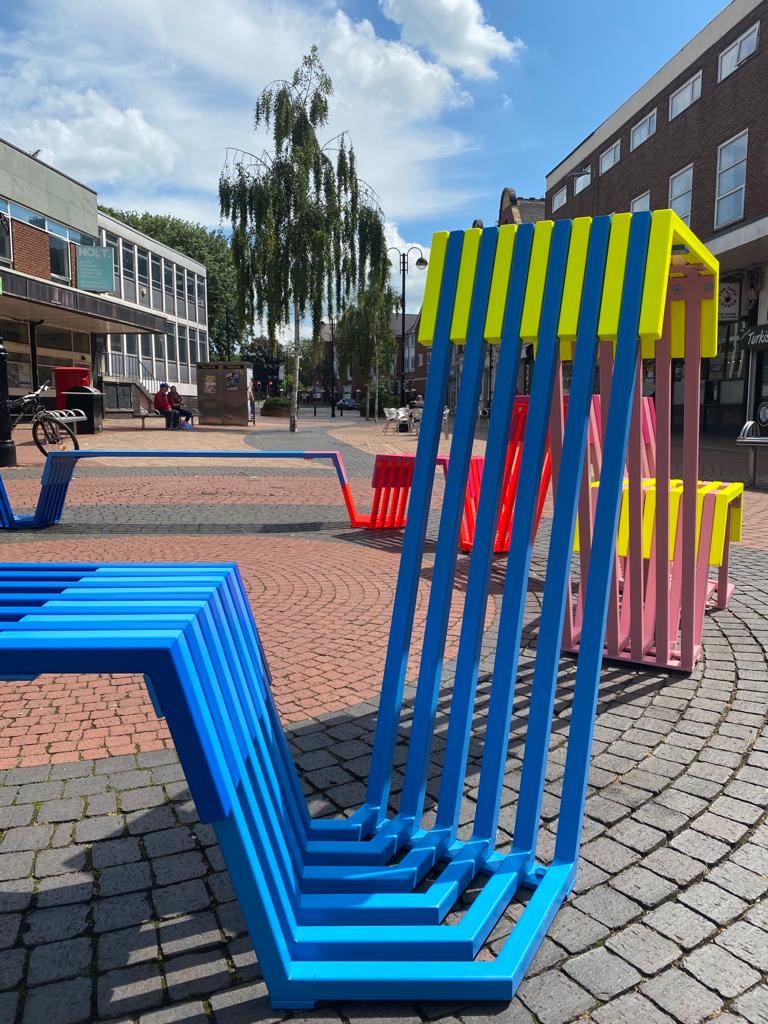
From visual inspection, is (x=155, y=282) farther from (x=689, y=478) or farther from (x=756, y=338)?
(x=689, y=478)

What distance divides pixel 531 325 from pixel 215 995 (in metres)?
1.99

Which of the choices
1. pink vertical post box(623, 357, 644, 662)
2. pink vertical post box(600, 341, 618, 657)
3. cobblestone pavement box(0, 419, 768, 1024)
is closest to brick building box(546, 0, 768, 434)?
pink vertical post box(600, 341, 618, 657)

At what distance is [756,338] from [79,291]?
883 inches

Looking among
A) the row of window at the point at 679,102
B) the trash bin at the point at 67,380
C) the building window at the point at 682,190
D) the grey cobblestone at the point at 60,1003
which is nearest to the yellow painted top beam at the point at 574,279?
the grey cobblestone at the point at 60,1003

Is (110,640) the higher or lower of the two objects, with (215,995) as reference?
higher

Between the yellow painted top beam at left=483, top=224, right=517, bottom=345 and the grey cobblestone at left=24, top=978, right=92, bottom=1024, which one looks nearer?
the grey cobblestone at left=24, top=978, right=92, bottom=1024

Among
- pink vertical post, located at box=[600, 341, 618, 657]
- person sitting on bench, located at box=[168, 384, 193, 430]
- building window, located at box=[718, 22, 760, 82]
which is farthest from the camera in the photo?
person sitting on bench, located at box=[168, 384, 193, 430]

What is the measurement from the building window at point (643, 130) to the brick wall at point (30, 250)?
22204 millimetres

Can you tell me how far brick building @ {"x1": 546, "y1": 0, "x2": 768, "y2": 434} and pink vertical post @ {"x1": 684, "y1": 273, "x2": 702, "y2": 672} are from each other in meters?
16.2

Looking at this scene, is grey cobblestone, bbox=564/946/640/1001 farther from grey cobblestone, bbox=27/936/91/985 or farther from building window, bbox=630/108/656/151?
building window, bbox=630/108/656/151

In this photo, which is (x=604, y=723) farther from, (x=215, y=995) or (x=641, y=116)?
(x=641, y=116)

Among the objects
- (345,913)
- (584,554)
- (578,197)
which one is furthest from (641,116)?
(345,913)

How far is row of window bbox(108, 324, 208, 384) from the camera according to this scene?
36906 millimetres

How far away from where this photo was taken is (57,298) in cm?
2259
